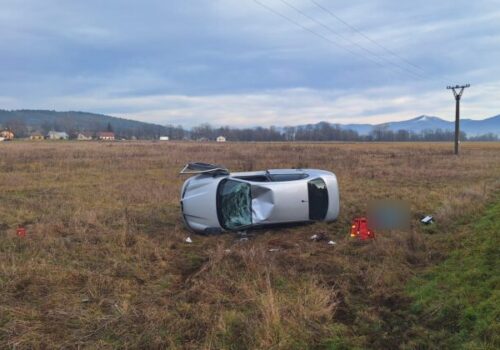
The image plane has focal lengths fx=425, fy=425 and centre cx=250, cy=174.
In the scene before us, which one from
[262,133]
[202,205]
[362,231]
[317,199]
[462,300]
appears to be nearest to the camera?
[462,300]

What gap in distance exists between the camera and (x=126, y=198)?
13281 millimetres

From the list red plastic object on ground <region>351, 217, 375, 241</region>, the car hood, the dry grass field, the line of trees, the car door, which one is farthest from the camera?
the line of trees

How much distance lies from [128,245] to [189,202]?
5.48ft

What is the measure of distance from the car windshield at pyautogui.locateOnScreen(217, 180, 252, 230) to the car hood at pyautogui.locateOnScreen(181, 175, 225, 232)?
6.0 inches

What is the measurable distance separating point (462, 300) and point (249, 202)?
4.91m

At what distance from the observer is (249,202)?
8.80m

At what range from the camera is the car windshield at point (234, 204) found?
873 cm

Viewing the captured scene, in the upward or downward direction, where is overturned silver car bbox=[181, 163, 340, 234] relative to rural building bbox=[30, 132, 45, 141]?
downward

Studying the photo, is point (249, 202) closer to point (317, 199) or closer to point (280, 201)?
point (280, 201)

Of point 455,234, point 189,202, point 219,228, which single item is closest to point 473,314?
point 455,234

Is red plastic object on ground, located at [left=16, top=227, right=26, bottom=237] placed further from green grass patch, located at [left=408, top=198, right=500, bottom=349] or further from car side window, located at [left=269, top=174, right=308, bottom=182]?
green grass patch, located at [left=408, top=198, right=500, bottom=349]

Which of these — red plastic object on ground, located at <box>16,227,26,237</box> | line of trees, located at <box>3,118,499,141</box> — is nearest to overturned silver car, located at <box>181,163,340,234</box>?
red plastic object on ground, located at <box>16,227,26,237</box>

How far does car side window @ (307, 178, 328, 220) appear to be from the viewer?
8.97m

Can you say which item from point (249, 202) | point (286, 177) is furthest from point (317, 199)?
point (249, 202)
